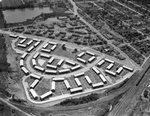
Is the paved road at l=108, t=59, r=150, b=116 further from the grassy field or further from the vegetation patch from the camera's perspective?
the grassy field

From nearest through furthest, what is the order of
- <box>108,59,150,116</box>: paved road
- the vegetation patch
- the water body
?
<box>108,59,150,116</box>: paved road → the vegetation patch → the water body

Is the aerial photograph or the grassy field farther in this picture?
the grassy field

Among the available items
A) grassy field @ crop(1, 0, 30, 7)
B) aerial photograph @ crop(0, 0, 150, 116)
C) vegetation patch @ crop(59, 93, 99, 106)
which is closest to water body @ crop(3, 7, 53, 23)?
aerial photograph @ crop(0, 0, 150, 116)

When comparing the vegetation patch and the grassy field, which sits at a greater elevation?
the grassy field

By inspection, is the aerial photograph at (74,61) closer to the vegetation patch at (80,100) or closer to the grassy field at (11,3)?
the vegetation patch at (80,100)

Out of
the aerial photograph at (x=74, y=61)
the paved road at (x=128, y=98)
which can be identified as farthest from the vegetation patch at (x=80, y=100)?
the paved road at (x=128, y=98)

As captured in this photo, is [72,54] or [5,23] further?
[5,23]

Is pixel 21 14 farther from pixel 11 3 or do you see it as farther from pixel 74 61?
pixel 74 61

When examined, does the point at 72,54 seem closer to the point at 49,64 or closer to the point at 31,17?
the point at 49,64

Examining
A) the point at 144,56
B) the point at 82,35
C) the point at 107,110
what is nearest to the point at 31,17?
the point at 82,35
